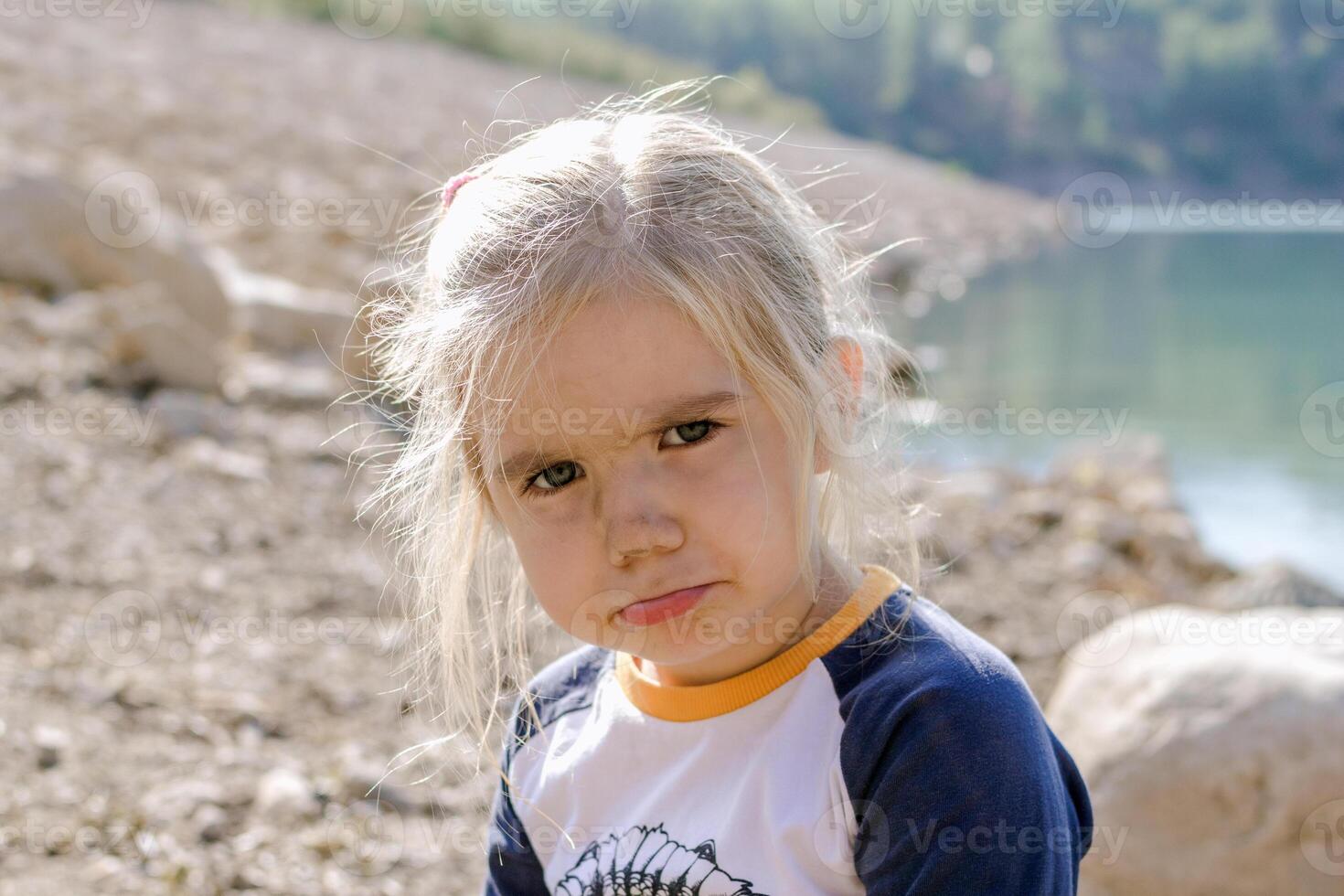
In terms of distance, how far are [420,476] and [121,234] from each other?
3931mm

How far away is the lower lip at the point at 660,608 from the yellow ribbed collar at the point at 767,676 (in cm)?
11

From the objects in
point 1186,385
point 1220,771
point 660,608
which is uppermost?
point 660,608

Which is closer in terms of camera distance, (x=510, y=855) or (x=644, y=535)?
(x=644, y=535)

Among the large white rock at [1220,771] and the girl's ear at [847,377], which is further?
the large white rock at [1220,771]

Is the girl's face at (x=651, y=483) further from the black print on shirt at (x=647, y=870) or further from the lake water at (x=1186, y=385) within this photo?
the lake water at (x=1186, y=385)

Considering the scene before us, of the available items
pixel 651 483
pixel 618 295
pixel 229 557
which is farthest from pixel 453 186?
pixel 229 557

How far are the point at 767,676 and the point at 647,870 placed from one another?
8.6 inches

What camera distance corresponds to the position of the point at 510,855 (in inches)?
54.8

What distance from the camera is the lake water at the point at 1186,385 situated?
5453 mm

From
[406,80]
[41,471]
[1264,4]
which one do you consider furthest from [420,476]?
[1264,4]

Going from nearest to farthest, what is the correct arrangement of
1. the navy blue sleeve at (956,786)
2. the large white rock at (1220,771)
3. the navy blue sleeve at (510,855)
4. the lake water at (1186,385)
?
the navy blue sleeve at (956,786), the navy blue sleeve at (510,855), the large white rock at (1220,771), the lake water at (1186,385)

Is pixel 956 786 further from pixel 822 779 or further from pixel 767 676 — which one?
pixel 767 676

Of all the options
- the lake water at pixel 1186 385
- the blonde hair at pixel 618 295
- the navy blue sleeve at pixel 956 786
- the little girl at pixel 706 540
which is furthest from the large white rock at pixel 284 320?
the navy blue sleeve at pixel 956 786

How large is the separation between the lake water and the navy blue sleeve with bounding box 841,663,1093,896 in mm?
1229
